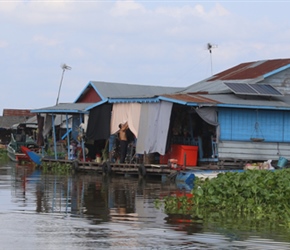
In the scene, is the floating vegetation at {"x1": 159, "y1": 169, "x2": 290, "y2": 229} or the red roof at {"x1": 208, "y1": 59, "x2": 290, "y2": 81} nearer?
the floating vegetation at {"x1": 159, "y1": 169, "x2": 290, "y2": 229}

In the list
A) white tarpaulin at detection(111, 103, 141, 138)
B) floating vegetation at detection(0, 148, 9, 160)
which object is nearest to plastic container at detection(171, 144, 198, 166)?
white tarpaulin at detection(111, 103, 141, 138)

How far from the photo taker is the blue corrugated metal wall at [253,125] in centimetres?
2398

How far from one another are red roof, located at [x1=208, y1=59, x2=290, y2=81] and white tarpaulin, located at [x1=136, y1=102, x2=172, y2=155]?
4413 millimetres

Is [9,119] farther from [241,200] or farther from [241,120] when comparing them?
[241,200]

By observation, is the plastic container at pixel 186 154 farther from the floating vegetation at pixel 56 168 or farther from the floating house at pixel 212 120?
the floating vegetation at pixel 56 168

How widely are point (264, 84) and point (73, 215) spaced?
1411cm

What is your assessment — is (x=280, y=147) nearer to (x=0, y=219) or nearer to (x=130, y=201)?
(x=130, y=201)

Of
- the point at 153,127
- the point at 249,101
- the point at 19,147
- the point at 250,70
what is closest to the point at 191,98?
the point at 153,127

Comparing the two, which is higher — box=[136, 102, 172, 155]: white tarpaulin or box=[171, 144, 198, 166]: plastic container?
box=[136, 102, 172, 155]: white tarpaulin

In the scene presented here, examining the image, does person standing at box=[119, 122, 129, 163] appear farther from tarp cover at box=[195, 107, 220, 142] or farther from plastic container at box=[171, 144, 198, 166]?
tarp cover at box=[195, 107, 220, 142]

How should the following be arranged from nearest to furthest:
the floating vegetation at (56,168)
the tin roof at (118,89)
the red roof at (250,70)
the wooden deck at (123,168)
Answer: the wooden deck at (123,168) < the red roof at (250,70) < the floating vegetation at (56,168) < the tin roof at (118,89)

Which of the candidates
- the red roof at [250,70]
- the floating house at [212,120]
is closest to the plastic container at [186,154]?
the floating house at [212,120]

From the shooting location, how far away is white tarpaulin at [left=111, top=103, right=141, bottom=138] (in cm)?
2523

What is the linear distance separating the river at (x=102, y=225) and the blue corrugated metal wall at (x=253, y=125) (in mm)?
5428
